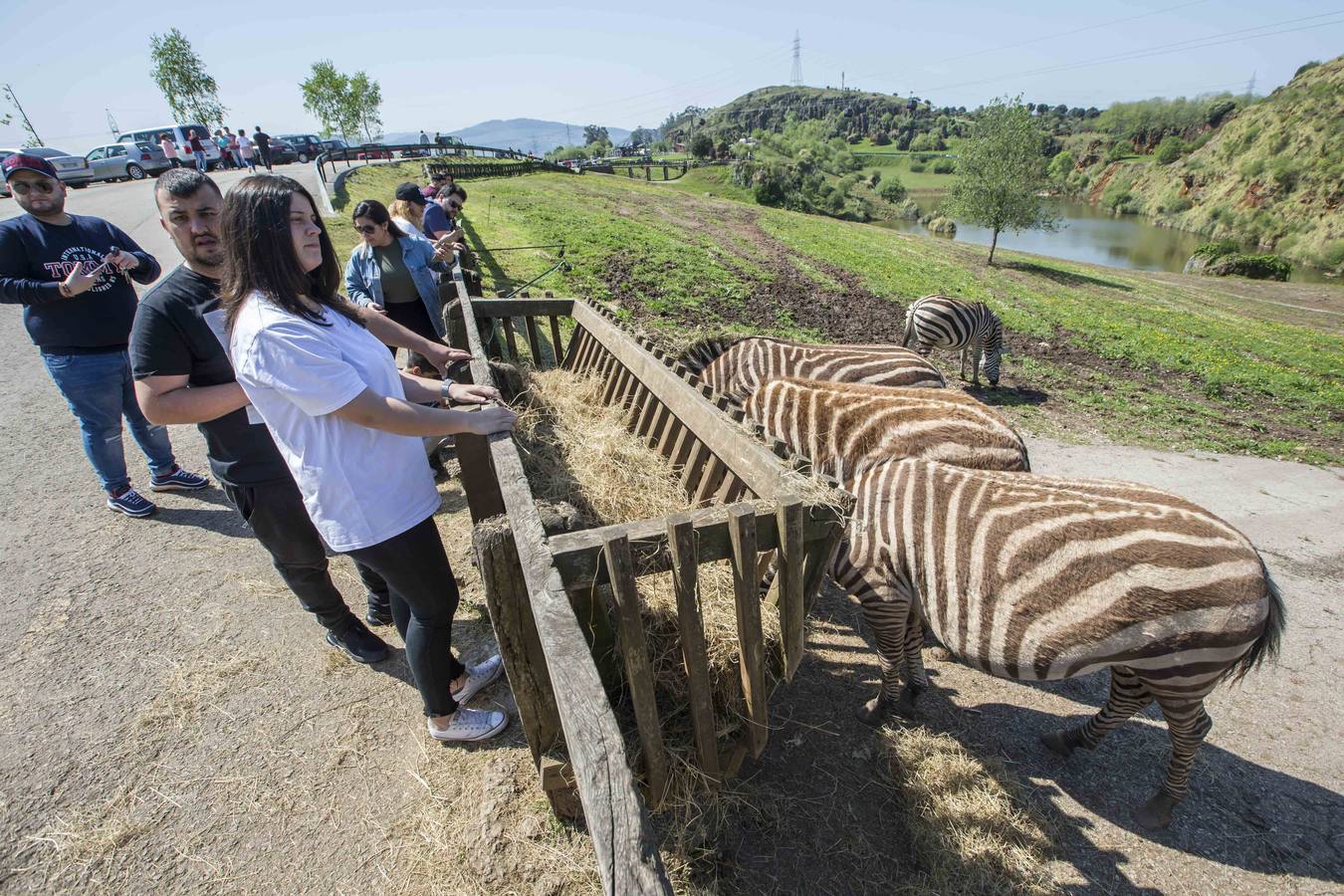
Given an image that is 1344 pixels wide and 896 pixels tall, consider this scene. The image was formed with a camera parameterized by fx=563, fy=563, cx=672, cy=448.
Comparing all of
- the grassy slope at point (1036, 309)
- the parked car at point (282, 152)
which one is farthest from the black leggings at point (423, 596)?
the parked car at point (282, 152)

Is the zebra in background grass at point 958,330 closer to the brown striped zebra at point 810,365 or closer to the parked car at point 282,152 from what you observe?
the brown striped zebra at point 810,365

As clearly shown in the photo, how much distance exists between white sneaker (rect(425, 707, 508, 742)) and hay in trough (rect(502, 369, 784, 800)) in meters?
1.07

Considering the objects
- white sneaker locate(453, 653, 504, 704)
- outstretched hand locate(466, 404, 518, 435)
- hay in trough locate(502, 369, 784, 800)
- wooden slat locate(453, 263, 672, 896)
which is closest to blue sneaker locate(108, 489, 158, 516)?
hay in trough locate(502, 369, 784, 800)

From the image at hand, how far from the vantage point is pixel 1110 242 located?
36.0 m

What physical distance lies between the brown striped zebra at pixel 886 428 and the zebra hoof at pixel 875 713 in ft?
4.60

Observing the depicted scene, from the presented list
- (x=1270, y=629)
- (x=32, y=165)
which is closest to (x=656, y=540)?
(x=1270, y=629)

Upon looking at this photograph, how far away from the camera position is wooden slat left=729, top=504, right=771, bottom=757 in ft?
6.66

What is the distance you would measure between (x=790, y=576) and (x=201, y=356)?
286 centimetres

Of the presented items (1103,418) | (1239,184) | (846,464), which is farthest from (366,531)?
(1239,184)

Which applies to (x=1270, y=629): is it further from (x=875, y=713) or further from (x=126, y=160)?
(x=126, y=160)

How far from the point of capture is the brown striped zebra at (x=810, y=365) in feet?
17.5

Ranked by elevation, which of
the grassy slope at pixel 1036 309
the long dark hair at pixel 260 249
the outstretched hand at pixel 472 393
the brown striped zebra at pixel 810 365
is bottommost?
the grassy slope at pixel 1036 309

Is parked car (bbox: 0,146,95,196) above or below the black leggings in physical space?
above

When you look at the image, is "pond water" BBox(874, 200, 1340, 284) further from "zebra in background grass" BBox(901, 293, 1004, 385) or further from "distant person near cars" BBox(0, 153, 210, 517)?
"distant person near cars" BBox(0, 153, 210, 517)
